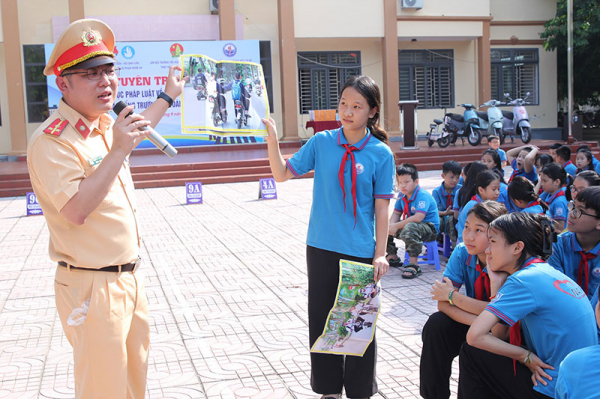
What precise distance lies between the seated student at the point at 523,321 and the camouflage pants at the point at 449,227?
148 inches

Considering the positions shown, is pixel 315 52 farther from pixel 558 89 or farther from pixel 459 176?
pixel 459 176

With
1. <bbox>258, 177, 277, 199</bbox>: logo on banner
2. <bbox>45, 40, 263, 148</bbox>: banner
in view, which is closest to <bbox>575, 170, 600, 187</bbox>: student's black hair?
<bbox>258, 177, 277, 199</bbox>: logo on banner

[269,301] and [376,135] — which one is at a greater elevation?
[376,135]

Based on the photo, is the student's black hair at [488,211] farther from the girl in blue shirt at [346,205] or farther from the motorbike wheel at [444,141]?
the motorbike wheel at [444,141]

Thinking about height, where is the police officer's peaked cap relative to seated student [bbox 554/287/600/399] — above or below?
above

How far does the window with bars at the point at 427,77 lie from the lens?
23547 mm

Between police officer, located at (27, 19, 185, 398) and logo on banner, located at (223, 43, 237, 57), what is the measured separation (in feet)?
56.8

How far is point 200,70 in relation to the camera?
11.6 ft

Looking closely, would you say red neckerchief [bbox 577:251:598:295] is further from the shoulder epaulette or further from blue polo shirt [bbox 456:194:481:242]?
the shoulder epaulette

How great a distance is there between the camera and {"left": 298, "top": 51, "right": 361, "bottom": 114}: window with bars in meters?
22.7

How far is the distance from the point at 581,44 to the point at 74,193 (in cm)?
2228

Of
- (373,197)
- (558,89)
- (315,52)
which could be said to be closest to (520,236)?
(373,197)

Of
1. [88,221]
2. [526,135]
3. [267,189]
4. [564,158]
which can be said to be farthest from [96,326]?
[526,135]

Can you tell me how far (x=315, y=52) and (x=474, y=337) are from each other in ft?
68.5
